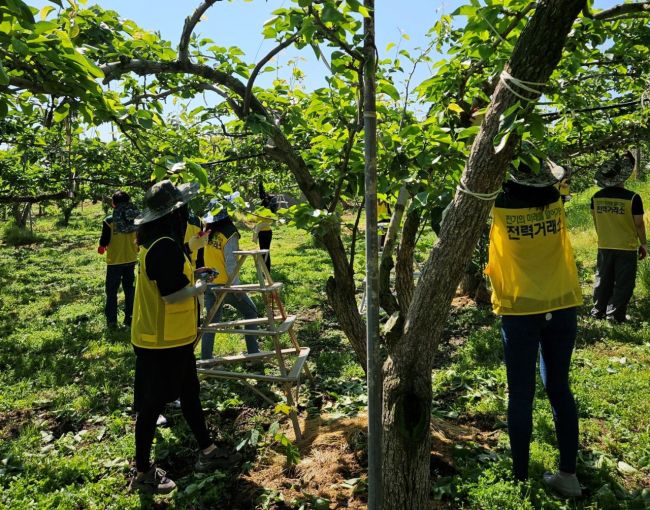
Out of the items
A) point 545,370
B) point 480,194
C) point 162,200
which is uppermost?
point 162,200

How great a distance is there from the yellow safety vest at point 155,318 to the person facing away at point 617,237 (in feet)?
17.4

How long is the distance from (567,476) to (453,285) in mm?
1562

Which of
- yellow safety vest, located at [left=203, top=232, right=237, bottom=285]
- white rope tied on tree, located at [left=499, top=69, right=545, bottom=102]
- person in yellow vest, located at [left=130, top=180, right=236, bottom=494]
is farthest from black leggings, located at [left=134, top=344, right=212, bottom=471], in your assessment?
white rope tied on tree, located at [left=499, top=69, right=545, bottom=102]

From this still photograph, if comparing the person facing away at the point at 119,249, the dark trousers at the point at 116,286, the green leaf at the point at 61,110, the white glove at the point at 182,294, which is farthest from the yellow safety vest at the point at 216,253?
the green leaf at the point at 61,110

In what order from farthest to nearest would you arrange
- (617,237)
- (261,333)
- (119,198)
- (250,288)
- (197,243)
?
Answer: (119,198)
(617,237)
(197,243)
(250,288)
(261,333)

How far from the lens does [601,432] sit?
139 inches

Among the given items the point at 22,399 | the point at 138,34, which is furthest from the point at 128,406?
the point at 138,34

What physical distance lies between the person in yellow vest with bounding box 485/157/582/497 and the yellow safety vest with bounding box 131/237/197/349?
2086 mm

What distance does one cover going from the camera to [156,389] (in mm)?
3268

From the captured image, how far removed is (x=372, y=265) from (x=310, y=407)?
2.63 m

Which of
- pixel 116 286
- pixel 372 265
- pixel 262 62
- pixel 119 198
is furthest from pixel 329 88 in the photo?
pixel 116 286

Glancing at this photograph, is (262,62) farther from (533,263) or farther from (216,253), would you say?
(216,253)

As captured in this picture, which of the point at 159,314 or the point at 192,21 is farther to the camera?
the point at 159,314

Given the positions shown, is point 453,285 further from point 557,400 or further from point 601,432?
point 601,432
